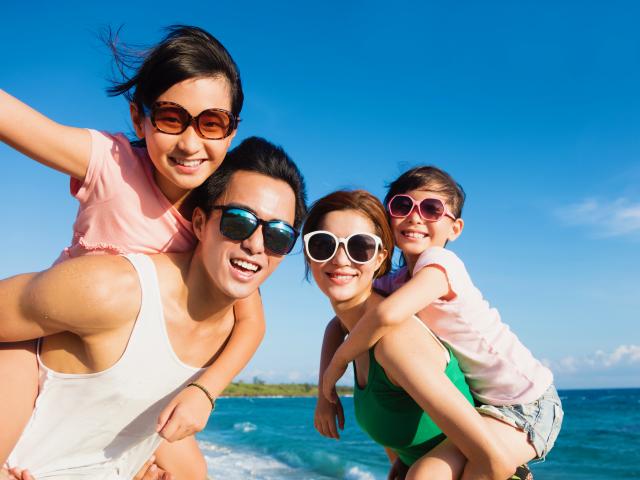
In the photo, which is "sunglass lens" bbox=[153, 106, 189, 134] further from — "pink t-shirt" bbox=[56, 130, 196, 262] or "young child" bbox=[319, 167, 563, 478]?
"young child" bbox=[319, 167, 563, 478]

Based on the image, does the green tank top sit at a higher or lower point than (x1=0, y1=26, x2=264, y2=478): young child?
lower

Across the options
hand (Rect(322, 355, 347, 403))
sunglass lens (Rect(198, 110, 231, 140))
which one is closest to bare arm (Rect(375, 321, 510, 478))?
hand (Rect(322, 355, 347, 403))

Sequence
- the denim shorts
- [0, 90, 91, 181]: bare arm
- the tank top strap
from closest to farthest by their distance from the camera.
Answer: [0, 90, 91, 181]: bare arm < the tank top strap < the denim shorts

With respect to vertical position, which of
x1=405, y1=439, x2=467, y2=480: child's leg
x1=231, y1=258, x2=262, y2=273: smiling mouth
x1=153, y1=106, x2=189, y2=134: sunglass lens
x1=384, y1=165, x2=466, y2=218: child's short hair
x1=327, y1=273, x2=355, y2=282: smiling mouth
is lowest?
x1=405, y1=439, x2=467, y2=480: child's leg

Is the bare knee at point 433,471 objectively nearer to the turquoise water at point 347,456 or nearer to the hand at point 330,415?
the hand at point 330,415

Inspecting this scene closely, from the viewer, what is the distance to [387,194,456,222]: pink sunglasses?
410 cm

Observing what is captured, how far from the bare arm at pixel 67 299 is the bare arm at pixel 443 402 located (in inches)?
53.7

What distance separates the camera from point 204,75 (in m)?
3.03

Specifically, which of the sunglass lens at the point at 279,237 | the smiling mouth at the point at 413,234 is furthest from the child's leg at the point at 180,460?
the smiling mouth at the point at 413,234

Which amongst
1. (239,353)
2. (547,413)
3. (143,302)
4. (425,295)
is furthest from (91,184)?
(547,413)

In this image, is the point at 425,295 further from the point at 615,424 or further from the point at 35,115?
the point at 615,424

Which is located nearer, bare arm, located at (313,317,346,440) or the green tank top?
the green tank top

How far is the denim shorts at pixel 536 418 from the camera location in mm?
3359

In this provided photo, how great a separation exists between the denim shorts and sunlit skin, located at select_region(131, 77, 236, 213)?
2.08 metres
